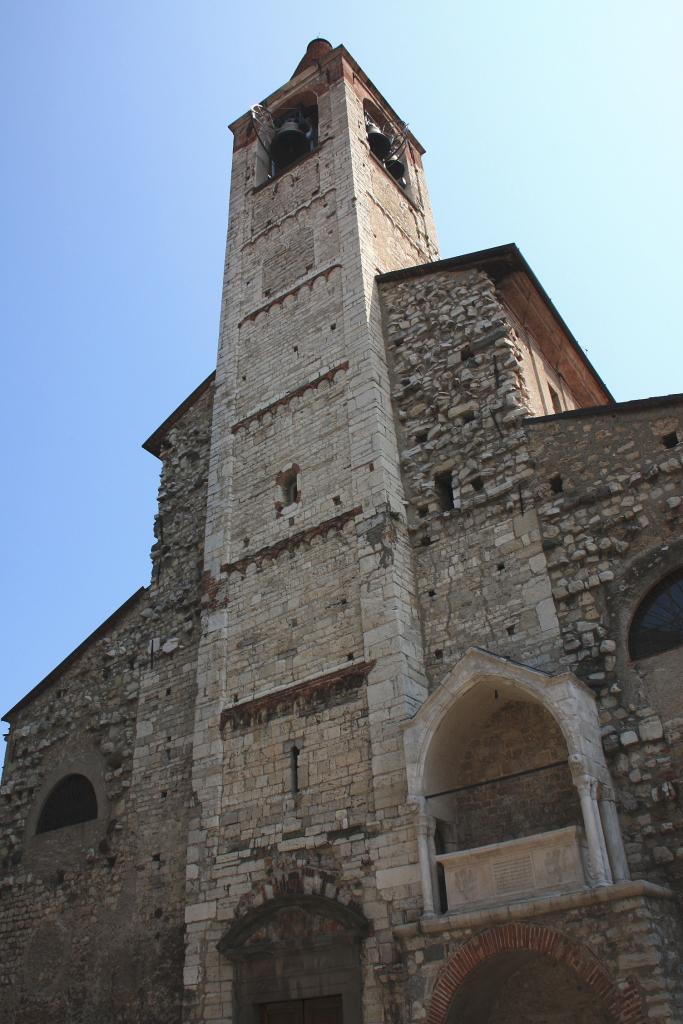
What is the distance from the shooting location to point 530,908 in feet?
26.1

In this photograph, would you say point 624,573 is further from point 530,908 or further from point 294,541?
point 294,541

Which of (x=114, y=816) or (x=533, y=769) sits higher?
(x=114, y=816)

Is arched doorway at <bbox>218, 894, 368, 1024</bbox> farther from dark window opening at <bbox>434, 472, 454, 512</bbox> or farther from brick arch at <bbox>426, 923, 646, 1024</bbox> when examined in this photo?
dark window opening at <bbox>434, 472, 454, 512</bbox>

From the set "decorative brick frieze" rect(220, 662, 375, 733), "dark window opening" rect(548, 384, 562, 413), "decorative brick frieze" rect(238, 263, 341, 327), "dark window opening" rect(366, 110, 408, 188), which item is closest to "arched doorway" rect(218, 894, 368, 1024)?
"decorative brick frieze" rect(220, 662, 375, 733)

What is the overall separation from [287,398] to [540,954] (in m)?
9.29

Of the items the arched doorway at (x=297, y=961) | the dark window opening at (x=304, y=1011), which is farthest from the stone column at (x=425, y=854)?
the dark window opening at (x=304, y=1011)

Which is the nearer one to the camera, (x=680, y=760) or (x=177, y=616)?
(x=680, y=760)

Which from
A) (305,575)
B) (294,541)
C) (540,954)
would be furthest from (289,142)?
(540,954)

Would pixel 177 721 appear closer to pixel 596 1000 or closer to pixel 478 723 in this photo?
pixel 478 723

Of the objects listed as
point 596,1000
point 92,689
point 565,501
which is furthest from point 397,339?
point 596,1000

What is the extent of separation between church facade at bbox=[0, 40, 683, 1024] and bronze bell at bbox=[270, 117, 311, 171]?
420cm

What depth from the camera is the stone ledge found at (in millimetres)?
7555

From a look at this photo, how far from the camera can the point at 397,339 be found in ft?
45.7

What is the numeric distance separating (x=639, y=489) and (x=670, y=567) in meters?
1.16
